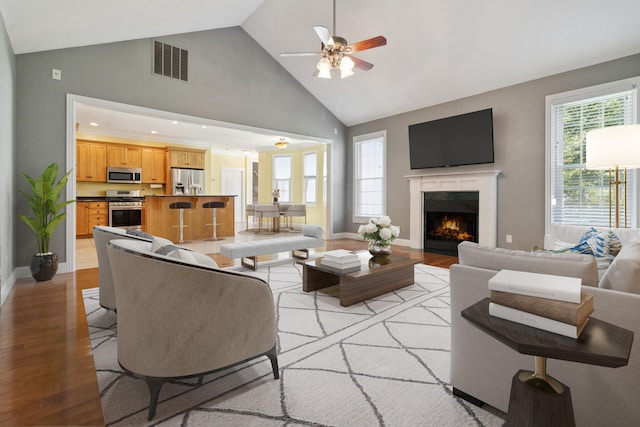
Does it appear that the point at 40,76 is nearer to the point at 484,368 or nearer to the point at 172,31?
the point at 172,31

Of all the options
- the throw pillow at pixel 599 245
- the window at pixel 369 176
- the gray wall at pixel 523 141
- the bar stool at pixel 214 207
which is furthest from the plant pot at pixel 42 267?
the gray wall at pixel 523 141

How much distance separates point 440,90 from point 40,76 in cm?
594

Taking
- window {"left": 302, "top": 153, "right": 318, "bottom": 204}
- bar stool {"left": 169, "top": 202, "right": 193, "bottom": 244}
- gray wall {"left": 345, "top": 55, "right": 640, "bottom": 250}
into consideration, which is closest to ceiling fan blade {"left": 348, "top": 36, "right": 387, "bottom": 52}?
gray wall {"left": 345, "top": 55, "right": 640, "bottom": 250}

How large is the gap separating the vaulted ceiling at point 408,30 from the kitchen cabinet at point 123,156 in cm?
495

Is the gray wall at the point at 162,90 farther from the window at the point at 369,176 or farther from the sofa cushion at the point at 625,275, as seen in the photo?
the sofa cushion at the point at 625,275

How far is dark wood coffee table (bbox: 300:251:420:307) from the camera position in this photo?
287 cm

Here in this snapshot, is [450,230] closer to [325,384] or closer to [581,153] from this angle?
[581,153]

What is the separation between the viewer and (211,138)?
8.77m

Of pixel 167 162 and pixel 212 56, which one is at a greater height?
pixel 212 56

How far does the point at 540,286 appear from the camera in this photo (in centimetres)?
90

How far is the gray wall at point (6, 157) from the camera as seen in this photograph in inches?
119

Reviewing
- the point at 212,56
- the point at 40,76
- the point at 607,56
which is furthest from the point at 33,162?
the point at 607,56

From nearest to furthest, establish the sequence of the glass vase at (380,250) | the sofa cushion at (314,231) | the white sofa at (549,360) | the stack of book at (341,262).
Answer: the white sofa at (549,360), the stack of book at (341,262), the glass vase at (380,250), the sofa cushion at (314,231)

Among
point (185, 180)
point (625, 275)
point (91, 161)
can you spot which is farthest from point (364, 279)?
point (91, 161)
